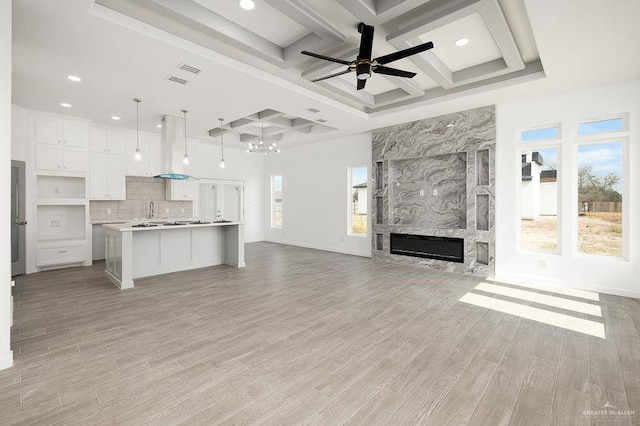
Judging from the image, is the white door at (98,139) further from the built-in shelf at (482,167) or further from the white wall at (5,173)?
the built-in shelf at (482,167)

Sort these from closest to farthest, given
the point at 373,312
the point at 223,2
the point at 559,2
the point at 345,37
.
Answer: the point at 559,2 < the point at 223,2 < the point at 345,37 < the point at 373,312

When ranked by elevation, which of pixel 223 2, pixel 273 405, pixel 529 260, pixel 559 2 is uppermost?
pixel 223 2

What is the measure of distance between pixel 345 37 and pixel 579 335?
418 cm

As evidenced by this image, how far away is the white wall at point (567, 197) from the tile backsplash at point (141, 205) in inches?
302

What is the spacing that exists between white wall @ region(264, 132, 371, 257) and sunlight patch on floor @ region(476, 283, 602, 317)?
3.34m

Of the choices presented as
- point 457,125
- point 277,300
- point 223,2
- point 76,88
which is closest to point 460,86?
point 457,125

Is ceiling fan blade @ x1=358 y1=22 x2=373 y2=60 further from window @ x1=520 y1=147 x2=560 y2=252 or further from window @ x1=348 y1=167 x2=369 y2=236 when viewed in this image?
window @ x1=348 y1=167 x2=369 y2=236

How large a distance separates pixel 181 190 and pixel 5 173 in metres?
5.81

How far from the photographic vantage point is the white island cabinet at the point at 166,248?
489cm

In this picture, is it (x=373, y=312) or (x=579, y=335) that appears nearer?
(x=579, y=335)

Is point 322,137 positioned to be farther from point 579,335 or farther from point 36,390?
point 36,390

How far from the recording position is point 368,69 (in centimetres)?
331

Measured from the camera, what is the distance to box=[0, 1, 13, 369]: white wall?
7.97ft

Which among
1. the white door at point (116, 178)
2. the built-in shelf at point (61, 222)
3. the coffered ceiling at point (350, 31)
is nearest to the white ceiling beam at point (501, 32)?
the coffered ceiling at point (350, 31)
